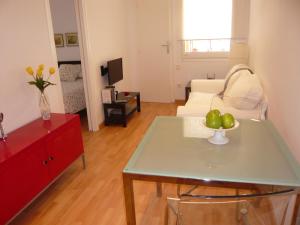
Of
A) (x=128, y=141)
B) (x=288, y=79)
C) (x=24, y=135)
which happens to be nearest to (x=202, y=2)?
(x=128, y=141)

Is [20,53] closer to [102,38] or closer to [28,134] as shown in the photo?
[28,134]

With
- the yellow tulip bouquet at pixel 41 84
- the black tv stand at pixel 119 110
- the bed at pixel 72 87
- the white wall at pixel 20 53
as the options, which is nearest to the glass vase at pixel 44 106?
the yellow tulip bouquet at pixel 41 84

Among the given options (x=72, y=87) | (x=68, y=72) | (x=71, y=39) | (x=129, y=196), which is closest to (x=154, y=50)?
(x=71, y=39)

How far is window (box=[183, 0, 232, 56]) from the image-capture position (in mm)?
4805

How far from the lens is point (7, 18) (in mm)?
2443

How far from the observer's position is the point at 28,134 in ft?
7.85

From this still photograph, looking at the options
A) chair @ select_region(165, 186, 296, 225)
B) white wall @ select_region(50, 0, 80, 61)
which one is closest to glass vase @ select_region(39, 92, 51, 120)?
chair @ select_region(165, 186, 296, 225)

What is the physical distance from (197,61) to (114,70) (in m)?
1.69

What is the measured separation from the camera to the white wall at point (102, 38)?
3872 millimetres

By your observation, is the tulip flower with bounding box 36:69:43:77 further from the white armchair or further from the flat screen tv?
the flat screen tv

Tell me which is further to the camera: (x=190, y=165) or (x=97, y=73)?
(x=97, y=73)

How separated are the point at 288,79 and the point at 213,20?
3302 mm

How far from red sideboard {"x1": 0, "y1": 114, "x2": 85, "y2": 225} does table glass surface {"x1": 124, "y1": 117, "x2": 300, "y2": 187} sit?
1015 millimetres

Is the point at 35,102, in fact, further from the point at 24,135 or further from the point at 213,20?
the point at 213,20
